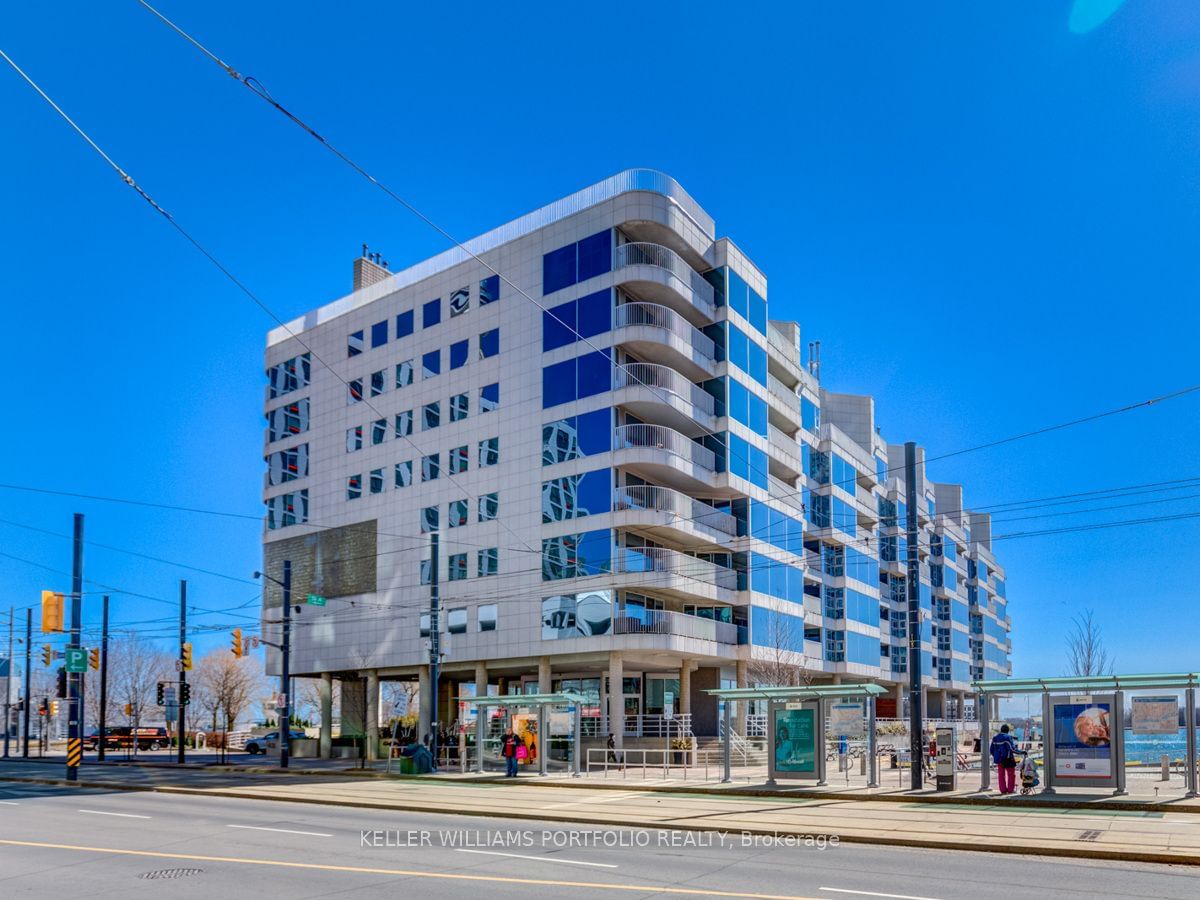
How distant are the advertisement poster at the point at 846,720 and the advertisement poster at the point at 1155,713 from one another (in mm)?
6865

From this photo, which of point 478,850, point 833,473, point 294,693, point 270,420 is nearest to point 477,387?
point 270,420

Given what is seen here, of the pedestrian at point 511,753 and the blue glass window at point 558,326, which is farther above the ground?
the blue glass window at point 558,326

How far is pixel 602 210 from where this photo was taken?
52469 millimetres

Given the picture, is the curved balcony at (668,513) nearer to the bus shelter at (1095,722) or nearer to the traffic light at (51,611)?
the traffic light at (51,611)

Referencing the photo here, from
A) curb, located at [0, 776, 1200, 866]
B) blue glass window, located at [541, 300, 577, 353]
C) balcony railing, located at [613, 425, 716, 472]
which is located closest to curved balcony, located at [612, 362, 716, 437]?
balcony railing, located at [613, 425, 716, 472]

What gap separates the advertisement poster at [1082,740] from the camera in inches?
989

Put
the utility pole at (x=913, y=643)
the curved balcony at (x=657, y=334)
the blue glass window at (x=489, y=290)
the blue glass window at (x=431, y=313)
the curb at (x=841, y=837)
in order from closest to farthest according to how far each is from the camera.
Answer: the curb at (x=841, y=837) < the utility pole at (x=913, y=643) < the curved balcony at (x=657, y=334) < the blue glass window at (x=489, y=290) < the blue glass window at (x=431, y=313)

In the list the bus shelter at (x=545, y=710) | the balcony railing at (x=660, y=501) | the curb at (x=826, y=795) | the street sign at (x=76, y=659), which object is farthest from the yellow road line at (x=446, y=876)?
the balcony railing at (x=660, y=501)

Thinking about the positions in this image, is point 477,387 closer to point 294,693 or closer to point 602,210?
point 602,210

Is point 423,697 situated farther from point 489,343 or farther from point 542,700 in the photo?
point 542,700

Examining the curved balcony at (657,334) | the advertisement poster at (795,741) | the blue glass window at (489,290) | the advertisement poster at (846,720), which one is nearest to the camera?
the advertisement poster at (846,720)

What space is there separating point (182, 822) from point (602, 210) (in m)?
35.6

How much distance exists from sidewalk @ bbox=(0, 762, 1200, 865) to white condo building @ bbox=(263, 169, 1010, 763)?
663 inches

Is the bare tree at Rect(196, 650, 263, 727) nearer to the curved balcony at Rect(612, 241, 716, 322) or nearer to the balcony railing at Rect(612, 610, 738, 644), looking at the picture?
the balcony railing at Rect(612, 610, 738, 644)
